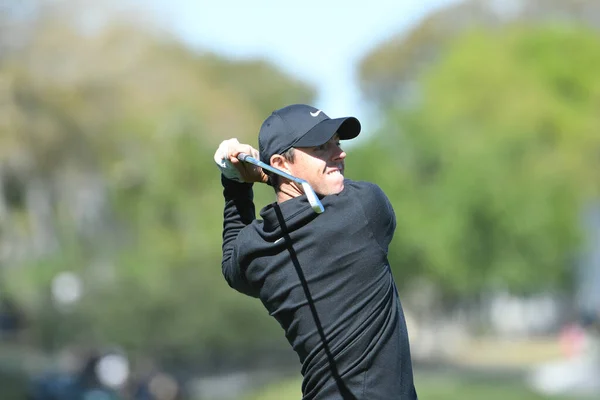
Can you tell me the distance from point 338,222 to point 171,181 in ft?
94.2

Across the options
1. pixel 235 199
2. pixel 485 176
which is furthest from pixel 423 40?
pixel 235 199

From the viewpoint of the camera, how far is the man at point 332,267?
13.6 feet

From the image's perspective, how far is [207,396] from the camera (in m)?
24.6

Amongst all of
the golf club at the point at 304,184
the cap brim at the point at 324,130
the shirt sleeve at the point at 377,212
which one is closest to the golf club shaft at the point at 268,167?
the golf club at the point at 304,184

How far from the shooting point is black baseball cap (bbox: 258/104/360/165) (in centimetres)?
418

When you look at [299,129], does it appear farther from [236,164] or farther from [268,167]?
[236,164]

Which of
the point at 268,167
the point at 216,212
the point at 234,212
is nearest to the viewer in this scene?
the point at 268,167

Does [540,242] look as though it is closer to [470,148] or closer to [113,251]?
[470,148]

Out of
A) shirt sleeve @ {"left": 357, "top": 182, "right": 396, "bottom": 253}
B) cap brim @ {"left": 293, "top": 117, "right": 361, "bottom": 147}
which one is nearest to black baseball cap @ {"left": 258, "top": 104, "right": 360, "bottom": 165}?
cap brim @ {"left": 293, "top": 117, "right": 361, "bottom": 147}

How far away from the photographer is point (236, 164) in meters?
4.53

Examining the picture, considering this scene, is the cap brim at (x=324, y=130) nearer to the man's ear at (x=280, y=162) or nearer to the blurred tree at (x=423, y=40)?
the man's ear at (x=280, y=162)

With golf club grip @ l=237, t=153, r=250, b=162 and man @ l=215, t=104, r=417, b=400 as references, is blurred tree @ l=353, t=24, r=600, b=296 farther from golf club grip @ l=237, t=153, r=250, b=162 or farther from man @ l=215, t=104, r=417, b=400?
man @ l=215, t=104, r=417, b=400

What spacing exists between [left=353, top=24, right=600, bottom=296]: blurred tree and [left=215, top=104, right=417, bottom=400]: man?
110ft

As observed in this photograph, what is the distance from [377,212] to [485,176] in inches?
1515
